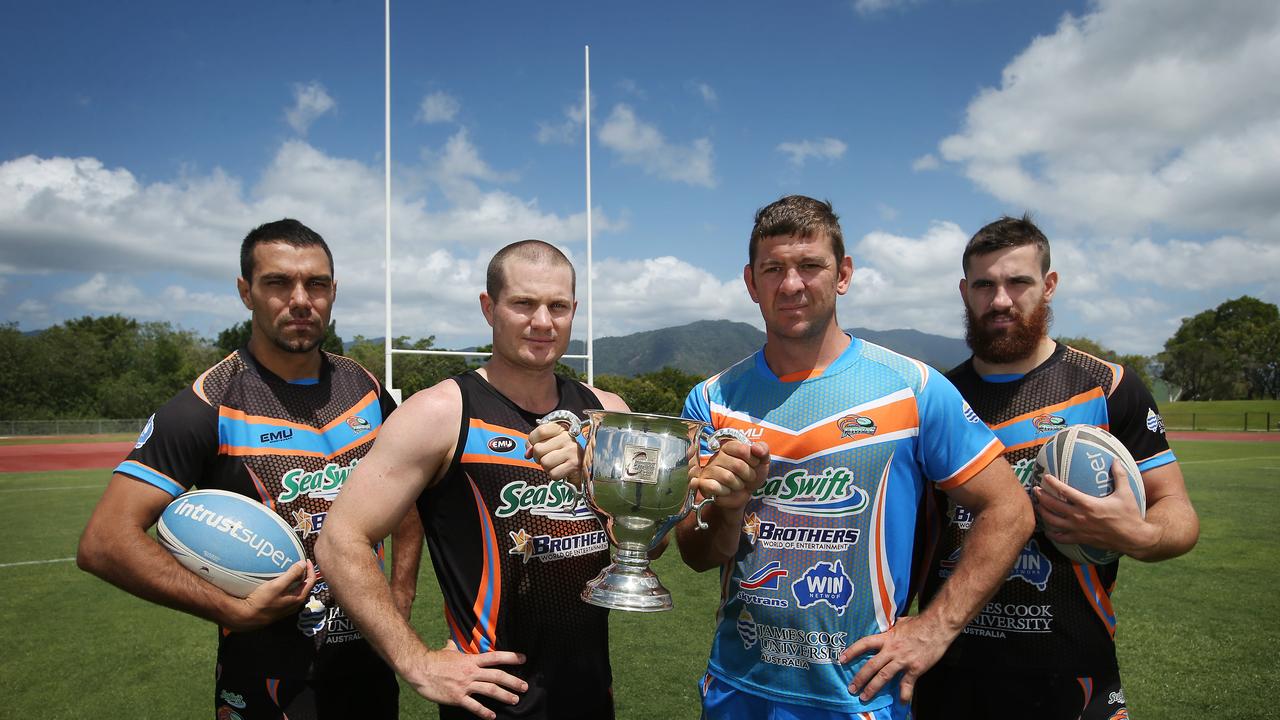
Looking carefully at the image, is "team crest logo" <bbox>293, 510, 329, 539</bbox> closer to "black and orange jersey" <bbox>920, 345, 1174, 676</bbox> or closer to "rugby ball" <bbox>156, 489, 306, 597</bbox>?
"rugby ball" <bbox>156, 489, 306, 597</bbox>

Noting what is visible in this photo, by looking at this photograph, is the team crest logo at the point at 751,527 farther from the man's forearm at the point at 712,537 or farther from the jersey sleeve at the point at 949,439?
the jersey sleeve at the point at 949,439

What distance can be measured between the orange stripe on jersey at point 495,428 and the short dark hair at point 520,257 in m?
0.44

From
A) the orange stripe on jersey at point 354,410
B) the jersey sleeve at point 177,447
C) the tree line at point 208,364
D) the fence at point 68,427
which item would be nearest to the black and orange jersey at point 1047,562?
the orange stripe on jersey at point 354,410

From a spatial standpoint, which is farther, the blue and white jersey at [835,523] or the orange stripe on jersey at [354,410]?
the orange stripe on jersey at [354,410]

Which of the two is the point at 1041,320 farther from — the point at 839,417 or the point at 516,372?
the point at 516,372

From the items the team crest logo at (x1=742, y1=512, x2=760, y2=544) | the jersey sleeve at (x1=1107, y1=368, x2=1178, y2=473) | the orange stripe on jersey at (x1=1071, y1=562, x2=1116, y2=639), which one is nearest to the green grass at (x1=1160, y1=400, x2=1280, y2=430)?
the jersey sleeve at (x1=1107, y1=368, x2=1178, y2=473)

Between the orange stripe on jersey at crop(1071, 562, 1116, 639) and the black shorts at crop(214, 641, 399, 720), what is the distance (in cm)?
273

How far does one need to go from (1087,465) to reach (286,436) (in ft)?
9.35

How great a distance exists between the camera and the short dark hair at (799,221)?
2.37m

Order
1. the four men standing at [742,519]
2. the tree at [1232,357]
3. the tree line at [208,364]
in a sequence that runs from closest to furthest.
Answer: the four men standing at [742,519] < the tree line at [208,364] < the tree at [1232,357]

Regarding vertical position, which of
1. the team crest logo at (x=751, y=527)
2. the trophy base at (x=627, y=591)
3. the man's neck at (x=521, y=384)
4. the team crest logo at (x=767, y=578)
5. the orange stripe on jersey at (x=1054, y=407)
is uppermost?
the man's neck at (x=521, y=384)

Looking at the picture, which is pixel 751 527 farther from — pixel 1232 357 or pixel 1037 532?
pixel 1232 357

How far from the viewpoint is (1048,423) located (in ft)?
9.02

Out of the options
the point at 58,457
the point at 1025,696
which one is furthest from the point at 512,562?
the point at 58,457
